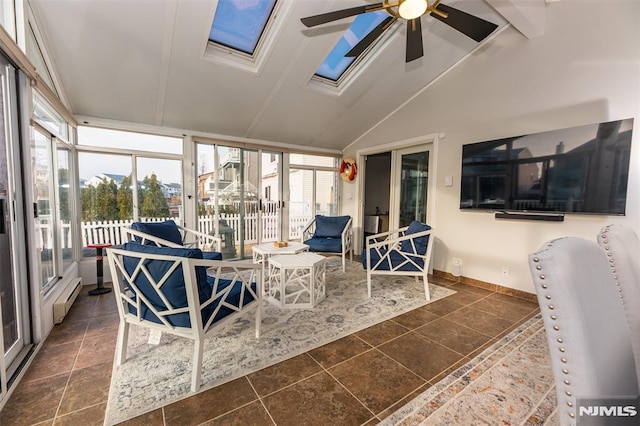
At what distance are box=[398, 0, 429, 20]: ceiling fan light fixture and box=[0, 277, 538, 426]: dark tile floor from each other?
8.08 ft

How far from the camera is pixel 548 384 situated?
163cm

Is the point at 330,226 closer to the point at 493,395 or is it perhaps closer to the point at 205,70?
the point at 205,70

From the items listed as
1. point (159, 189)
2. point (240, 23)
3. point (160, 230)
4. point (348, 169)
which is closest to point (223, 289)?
point (160, 230)

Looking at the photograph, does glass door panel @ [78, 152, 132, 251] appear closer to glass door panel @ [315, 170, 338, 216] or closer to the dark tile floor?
the dark tile floor

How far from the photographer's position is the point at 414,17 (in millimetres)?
1918

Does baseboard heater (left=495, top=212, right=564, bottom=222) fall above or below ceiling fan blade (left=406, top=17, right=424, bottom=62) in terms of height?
below

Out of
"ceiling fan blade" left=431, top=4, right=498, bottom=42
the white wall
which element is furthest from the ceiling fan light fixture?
the white wall

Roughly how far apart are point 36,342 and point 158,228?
1.31m

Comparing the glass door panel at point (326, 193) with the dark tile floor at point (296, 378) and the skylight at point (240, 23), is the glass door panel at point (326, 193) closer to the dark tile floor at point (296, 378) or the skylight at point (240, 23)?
the skylight at point (240, 23)

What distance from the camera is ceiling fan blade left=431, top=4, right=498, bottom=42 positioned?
1.95 meters

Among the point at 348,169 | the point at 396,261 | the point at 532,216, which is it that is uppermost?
the point at 348,169

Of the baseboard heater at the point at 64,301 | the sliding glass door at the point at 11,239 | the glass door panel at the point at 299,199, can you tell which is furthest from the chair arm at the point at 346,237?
the sliding glass door at the point at 11,239

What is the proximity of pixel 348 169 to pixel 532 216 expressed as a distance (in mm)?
3054

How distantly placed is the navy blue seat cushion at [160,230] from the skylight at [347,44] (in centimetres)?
267
